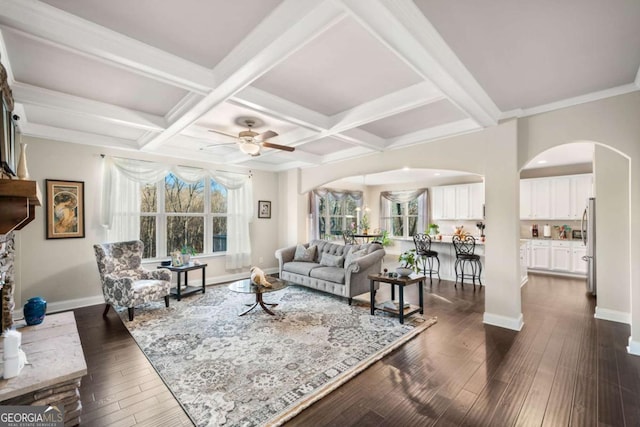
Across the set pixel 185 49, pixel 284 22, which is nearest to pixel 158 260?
pixel 185 49

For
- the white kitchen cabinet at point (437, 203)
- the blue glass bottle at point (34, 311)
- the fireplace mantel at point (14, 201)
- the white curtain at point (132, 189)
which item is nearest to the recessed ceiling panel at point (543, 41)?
the fireplace mantel at point (14, 201)

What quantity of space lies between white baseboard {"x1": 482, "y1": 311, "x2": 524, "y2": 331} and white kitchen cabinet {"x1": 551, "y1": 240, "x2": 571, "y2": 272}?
4.21m

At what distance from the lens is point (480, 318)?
394 cm

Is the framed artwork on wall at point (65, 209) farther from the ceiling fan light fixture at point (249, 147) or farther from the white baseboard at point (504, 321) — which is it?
the white baseboard at point (504, 321)

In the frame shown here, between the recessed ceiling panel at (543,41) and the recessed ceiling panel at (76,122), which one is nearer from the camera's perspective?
the recessed ceiling panel at (543,41)

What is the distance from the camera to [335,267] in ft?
16.5

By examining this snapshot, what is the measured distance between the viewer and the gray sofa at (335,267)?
455cm

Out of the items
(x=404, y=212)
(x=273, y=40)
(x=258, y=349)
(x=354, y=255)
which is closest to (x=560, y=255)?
(x=404, y=212)

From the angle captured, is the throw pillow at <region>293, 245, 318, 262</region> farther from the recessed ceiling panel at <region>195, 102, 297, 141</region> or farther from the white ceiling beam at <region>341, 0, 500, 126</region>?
the white ceiling beam at <region>341, 0, 500, 126</region>

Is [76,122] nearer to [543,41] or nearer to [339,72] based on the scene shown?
[339,72]

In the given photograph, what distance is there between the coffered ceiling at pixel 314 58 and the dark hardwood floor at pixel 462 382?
8.52 ft

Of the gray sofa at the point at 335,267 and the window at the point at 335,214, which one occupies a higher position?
the window at the point at 335,214

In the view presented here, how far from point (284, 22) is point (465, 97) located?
1.97 m

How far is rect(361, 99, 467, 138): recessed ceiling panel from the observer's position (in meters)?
3.53
